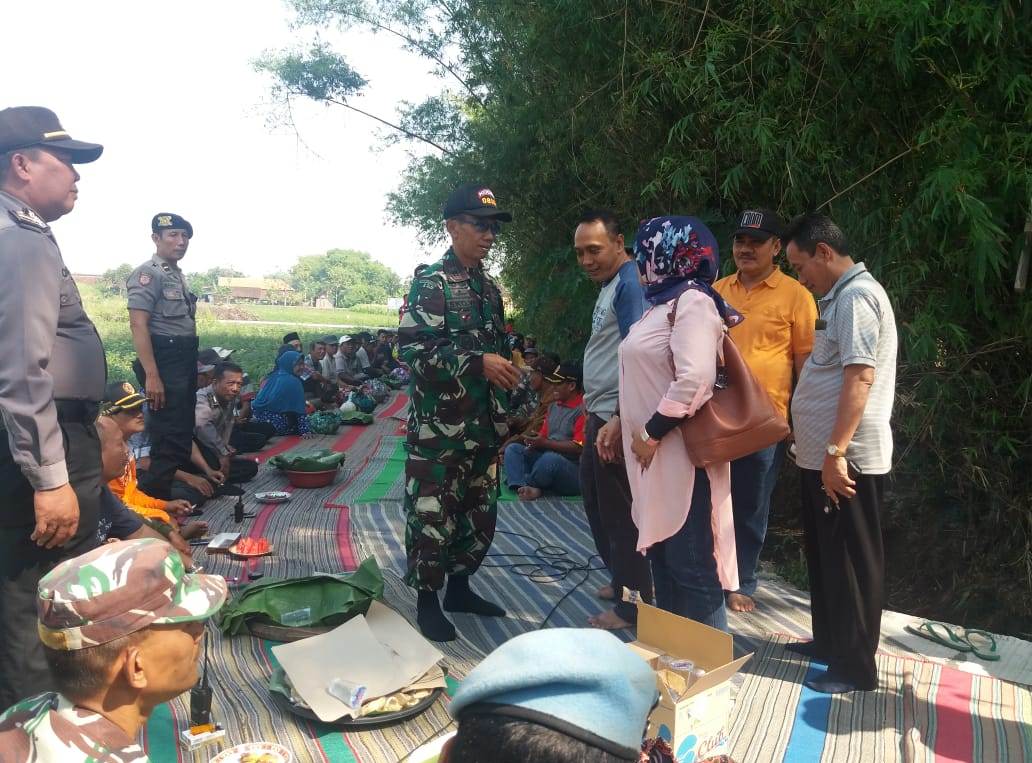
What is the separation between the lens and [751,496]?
3.21 metres

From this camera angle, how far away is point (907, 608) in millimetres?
4074

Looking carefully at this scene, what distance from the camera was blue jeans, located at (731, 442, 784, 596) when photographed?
316 cm

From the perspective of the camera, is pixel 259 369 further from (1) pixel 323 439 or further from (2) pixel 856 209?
(2) pixel 856 209

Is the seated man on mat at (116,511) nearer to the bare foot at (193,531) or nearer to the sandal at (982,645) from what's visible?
the bare foot at (193,531)

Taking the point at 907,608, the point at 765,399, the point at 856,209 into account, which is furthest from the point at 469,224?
A: the point at 907,608

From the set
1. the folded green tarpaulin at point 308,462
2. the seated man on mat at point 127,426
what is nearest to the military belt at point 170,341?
the seated man on mat at point 127,426

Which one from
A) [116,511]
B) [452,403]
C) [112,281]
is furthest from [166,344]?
[112,281]

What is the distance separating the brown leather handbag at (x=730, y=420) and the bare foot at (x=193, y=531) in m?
3.19

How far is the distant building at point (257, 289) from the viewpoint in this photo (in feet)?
265

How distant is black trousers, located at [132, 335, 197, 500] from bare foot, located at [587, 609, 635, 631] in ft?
9.83

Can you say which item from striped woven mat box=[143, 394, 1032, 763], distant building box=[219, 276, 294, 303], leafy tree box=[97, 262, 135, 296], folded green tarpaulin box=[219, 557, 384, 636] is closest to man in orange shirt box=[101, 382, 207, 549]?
striped woven mat box=[143, 394, 1032, 763]

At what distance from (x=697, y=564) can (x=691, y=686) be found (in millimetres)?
549

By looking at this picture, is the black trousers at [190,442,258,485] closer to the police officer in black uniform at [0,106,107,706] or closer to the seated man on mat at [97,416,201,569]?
the seated man on mat at [97,416,201,569]

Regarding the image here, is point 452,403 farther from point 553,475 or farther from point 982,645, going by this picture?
point 553,475
